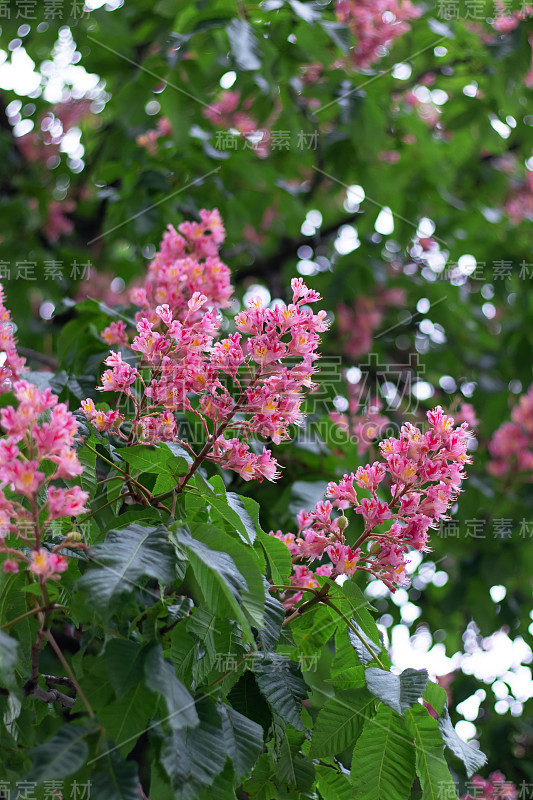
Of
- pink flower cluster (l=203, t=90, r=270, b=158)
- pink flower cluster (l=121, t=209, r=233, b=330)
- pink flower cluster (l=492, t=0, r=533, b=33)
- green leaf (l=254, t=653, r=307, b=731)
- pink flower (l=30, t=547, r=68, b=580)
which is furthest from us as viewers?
pink flower cluster (l=203, t=90, r=270, b=158)

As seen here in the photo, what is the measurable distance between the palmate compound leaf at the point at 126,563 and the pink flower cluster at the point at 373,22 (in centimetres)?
312

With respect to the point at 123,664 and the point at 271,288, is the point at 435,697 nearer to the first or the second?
the point at 123,664

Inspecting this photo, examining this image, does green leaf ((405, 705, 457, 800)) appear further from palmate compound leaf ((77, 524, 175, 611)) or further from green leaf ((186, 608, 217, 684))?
palmate compound leaf ((77, 524, 175, 611))

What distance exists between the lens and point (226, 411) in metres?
1.44

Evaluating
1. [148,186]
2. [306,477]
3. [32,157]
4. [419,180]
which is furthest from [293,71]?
[32,157]

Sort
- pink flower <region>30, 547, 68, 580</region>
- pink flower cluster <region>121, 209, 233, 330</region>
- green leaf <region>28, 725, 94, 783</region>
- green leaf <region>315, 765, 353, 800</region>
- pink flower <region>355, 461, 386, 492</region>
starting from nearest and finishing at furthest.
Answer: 1. green leaf <region>28, 725, 94, 783</region>
2. pink flower <region>30, 547, 68, 580</region>
3. green leaf <region>315, 765, 353, 800</region>
4. pink flower <region>355, 461, 386, 492</region>
5. pink flower cluster <region>121, 209, 233, 330</region>

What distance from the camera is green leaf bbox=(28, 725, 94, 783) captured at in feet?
3.37

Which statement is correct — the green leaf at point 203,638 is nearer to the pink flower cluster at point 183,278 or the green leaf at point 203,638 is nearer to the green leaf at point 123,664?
the green leaf at point 123,664

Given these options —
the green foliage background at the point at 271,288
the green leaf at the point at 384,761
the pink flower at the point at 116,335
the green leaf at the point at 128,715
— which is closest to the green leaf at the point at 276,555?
the green foliage background at the point at 271,288

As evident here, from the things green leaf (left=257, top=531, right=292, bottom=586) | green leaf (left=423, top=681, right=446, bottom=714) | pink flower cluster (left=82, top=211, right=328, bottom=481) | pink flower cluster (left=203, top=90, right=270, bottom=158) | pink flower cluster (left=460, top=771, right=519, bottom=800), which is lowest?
pink flower cluster (left=460, top=771, right=519, bottom=800)

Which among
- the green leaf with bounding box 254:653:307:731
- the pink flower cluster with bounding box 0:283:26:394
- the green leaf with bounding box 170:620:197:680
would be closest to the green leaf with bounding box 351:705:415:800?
the green leaf with bounding box 254:653:307:731

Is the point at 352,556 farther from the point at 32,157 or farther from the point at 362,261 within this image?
the point at 32,157

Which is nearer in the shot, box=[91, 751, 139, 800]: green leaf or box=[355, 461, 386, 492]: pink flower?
box=[91, 751, 139, 800]: green leaf

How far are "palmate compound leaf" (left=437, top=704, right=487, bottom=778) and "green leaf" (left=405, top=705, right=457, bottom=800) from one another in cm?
3
